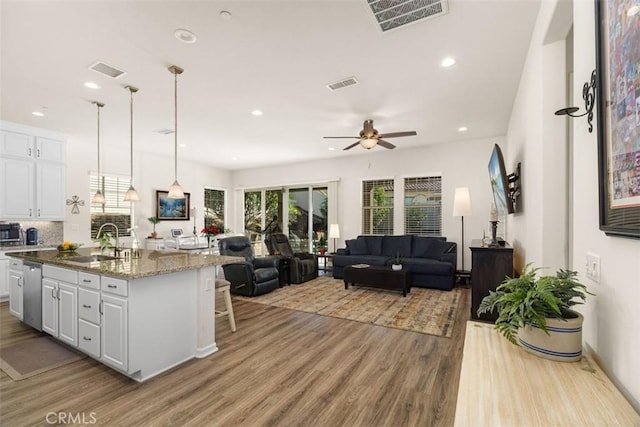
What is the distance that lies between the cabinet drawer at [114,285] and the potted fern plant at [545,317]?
2.61m

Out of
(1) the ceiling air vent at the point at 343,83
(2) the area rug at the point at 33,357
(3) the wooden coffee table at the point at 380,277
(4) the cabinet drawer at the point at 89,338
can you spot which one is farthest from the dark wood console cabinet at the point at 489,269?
(2) the area rug at the point at 33,357

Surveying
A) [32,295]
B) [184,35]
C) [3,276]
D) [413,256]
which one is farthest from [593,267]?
[3,276]

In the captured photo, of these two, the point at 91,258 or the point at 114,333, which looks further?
the point at 91,258

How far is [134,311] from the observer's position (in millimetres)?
2350

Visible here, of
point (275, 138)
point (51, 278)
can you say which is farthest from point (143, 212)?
point (51, 278)

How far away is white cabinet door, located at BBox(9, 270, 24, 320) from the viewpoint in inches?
143

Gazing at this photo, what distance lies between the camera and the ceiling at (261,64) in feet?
7.84

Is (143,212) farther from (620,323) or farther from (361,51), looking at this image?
(620,323)

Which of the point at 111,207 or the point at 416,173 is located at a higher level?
the point at 416,173

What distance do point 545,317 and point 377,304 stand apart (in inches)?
139

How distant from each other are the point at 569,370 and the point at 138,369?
9.27 ft

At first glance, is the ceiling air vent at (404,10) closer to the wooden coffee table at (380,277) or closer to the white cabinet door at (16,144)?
the wooden coffee table at (380,277)

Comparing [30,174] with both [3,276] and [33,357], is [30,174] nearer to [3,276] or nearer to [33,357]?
[3,276]

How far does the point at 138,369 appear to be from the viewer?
2.38 metres
